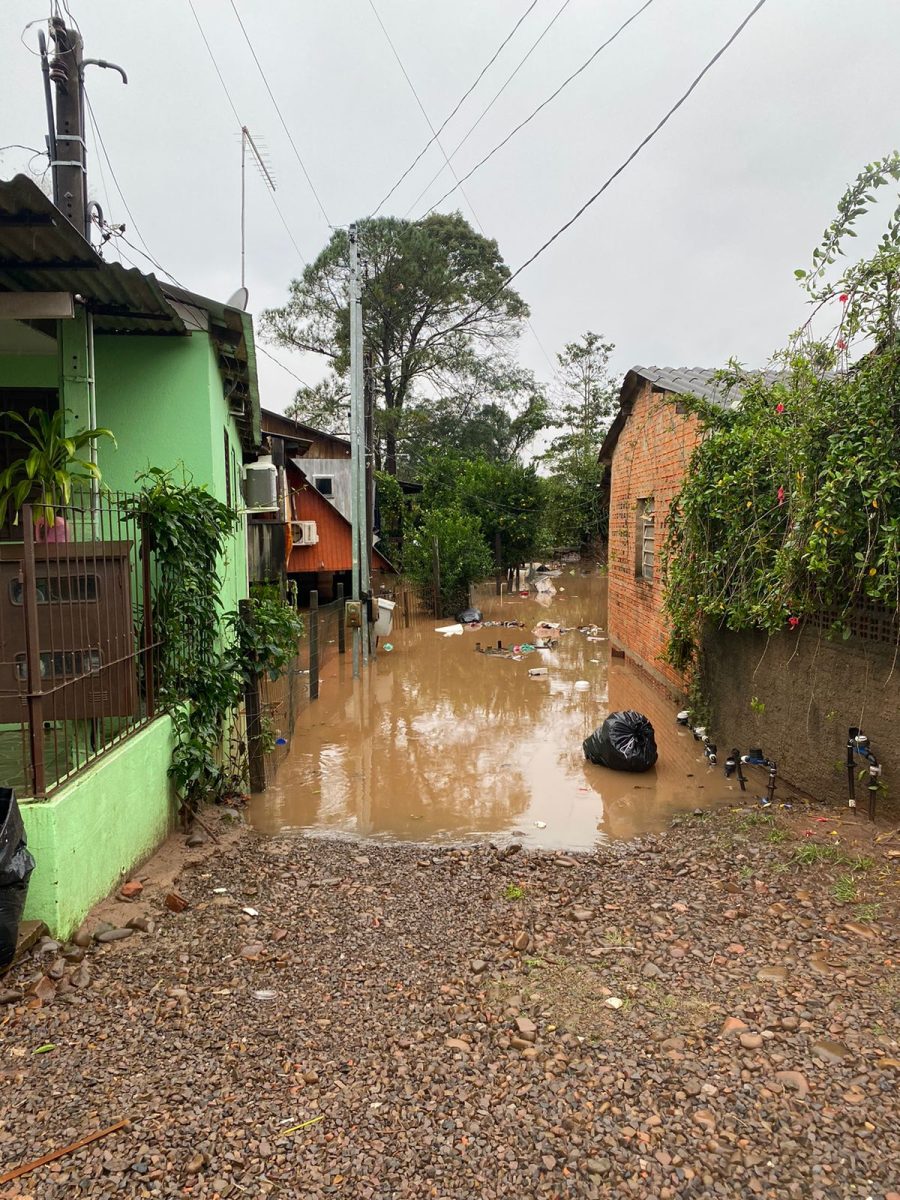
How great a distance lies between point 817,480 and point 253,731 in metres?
5.00

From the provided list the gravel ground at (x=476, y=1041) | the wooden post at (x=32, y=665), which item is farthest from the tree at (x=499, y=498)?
the wooden post at (x=32, y=665)

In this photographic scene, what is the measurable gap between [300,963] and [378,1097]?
3.58ft

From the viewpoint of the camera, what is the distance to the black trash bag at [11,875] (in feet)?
10.6

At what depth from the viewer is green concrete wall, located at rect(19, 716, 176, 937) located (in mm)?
3549

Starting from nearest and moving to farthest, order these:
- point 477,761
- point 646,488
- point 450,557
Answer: point 477,761
point 646,488
point 450,557

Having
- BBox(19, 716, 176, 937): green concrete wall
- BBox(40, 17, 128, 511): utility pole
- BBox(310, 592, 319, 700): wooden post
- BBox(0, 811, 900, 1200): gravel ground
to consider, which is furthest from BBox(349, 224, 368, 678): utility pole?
BBox(0, 811, 900, 1200): gravel ground

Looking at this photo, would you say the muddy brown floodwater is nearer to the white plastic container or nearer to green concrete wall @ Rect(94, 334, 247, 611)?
the white plastic container

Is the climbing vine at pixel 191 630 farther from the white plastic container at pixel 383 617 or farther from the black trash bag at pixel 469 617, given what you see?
the black trash bag at pixel 469 617

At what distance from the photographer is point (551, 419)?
37938mm

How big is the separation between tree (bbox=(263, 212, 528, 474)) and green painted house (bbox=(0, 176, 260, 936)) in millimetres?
25877

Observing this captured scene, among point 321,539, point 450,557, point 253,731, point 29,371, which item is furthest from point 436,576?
point 29,371

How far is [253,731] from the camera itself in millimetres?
6887

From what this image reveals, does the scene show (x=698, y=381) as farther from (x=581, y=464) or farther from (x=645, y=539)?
(x=581, y=464)

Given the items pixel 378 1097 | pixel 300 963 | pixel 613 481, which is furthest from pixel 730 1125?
pixel 613 481
